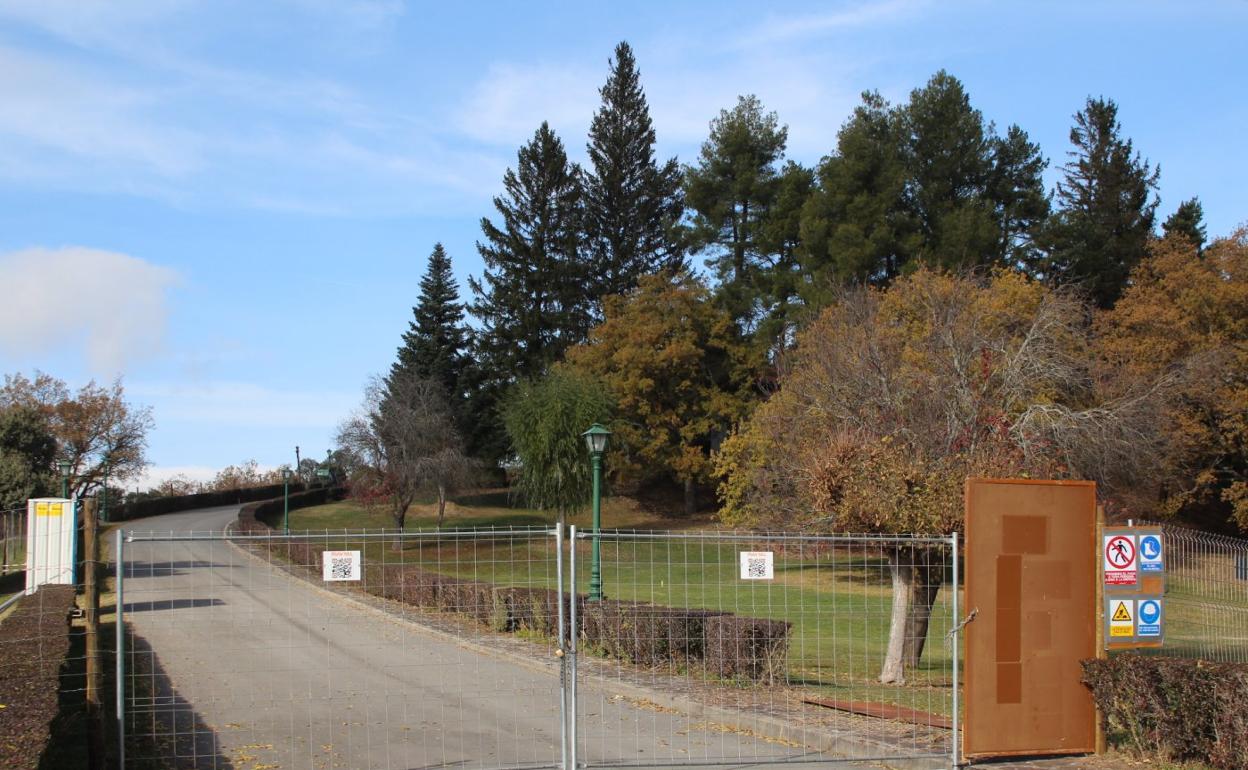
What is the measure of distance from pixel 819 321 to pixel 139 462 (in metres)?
44.5

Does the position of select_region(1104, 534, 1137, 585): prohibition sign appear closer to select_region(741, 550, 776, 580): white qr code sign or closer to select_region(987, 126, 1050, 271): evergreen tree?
select_region(741, 550, 776, 580): white qr code sign

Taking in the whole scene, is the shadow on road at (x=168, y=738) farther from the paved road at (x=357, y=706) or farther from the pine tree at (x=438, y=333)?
the pine tree at (x=438, y=333)

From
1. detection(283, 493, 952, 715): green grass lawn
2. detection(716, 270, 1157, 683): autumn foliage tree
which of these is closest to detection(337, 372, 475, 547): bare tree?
detection(283, 493, 952, 715): green grass lawn

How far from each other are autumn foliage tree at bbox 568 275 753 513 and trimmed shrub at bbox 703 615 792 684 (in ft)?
145

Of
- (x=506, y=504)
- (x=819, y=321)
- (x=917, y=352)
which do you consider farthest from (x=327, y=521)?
(x=917, y=352)

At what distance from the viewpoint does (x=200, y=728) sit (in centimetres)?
1057

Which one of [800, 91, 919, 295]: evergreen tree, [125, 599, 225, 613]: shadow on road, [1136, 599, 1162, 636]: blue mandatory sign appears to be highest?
[800, 91, 919, 295]: evergreen tree

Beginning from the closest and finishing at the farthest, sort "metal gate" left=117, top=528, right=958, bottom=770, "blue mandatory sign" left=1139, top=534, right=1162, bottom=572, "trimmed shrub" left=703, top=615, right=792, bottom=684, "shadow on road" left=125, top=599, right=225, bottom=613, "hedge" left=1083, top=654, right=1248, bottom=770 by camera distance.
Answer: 1. "hedge" left=1083, top=654, right=1248, bottom=770
2. "metal gate" left=117, top=528, right=958, bottom=770
3. "blue mandatory sign" left=1139, top=534, right=1162, bottom=572
4. "trimmed shrub" left=703, top=615, right=792, bottom=684
5. "shadow on road" left=125, top=599, right=225, bottom=613

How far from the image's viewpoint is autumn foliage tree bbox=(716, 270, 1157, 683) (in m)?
12.8

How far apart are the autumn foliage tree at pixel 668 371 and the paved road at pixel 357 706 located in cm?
3978

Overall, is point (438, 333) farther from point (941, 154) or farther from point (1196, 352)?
point (1196, 352)

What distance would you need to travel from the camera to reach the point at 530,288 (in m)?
67.6

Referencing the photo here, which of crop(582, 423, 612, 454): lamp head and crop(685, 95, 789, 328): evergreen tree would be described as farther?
crop(685, 95, 789, 328): evergreen tree

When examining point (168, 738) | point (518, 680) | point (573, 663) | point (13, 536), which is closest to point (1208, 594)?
point (518, 680)
